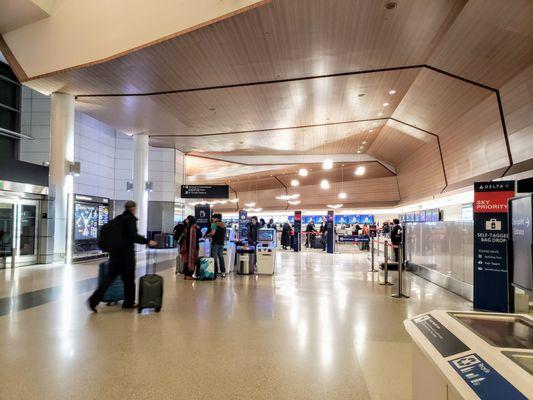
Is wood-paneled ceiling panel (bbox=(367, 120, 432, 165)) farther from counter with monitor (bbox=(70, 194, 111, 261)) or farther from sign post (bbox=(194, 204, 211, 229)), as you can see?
counter with monitor (bbox=(70, 194, 111, 261))

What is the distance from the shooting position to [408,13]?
22.7ft

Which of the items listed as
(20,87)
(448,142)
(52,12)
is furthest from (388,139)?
(20,87)

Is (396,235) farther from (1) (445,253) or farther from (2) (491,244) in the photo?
(2) (491,244)

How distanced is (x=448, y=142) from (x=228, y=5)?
9097 mm

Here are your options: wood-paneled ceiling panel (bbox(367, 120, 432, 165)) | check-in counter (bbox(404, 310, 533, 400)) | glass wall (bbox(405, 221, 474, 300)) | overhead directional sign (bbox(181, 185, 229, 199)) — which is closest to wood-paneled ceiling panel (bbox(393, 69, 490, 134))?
wood-paneled ceiling panel (bbox(367, 120, 432, 165))

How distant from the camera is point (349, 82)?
10.4 metres

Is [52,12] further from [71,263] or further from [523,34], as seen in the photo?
[523,34]

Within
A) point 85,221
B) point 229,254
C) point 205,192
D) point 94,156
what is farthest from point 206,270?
point 94,156

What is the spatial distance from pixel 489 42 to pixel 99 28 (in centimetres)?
829

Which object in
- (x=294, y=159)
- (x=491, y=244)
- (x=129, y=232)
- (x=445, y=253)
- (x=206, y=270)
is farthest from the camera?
(x=294, y=159)

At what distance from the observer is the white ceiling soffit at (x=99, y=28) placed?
7422 millimetres

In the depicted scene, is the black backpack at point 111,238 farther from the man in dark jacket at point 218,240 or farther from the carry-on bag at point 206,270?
the man in dark jacket at point 218,240

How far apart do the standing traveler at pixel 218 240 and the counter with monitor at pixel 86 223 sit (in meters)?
5.72

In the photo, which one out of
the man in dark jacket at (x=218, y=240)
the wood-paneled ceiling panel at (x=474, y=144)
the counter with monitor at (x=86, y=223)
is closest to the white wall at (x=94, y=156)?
the counter with monitor at (x=86, y=223)
